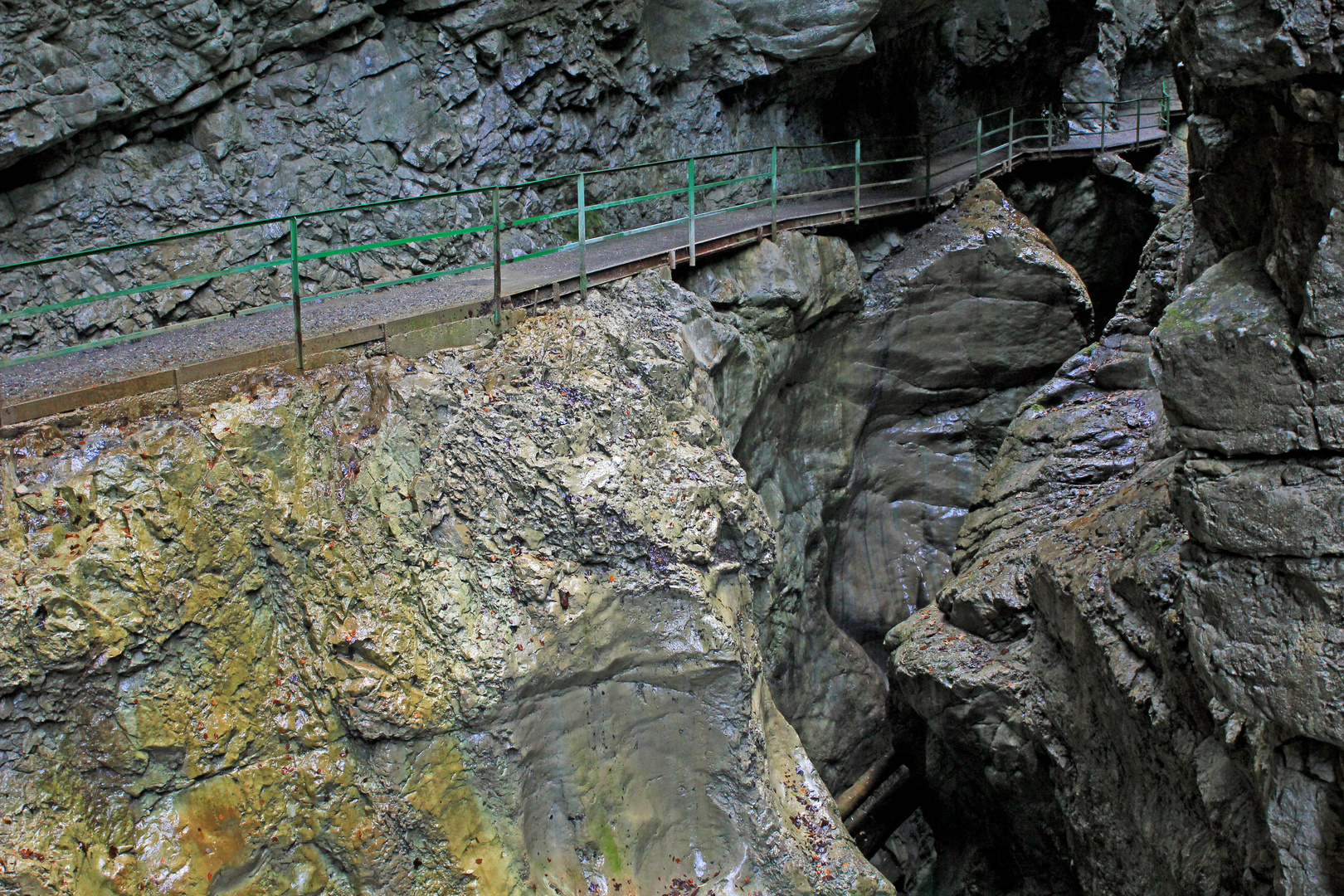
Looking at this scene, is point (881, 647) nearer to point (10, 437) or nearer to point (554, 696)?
point (554, 696)

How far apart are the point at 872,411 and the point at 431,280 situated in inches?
221

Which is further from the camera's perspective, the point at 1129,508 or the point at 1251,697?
the point at 1129,508

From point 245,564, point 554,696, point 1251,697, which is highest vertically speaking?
point 245,564

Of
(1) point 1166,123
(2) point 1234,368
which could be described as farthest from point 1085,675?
(1) point 1166,123

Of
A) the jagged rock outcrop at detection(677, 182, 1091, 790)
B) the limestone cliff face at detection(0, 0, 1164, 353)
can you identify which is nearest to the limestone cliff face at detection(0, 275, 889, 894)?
the jagged rock outcrop at detection(677, 182, 1091, 790)

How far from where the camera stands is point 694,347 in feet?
27.5

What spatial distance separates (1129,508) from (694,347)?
3.64 metres

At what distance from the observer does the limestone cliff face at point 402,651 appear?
5.22 metres

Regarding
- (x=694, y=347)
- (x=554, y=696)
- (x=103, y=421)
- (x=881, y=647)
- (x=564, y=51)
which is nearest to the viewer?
(x=103, y=421)

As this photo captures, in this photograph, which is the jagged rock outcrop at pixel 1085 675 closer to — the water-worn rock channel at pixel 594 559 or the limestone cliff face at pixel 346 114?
the water-worn rock channel at pixel 594 559

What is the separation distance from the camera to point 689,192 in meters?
8.75

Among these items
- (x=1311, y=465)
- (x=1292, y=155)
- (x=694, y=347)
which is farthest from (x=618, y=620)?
(x=1292, y=155)

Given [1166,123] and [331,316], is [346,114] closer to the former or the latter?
[331,316]

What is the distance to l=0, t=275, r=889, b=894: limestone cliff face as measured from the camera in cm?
522
